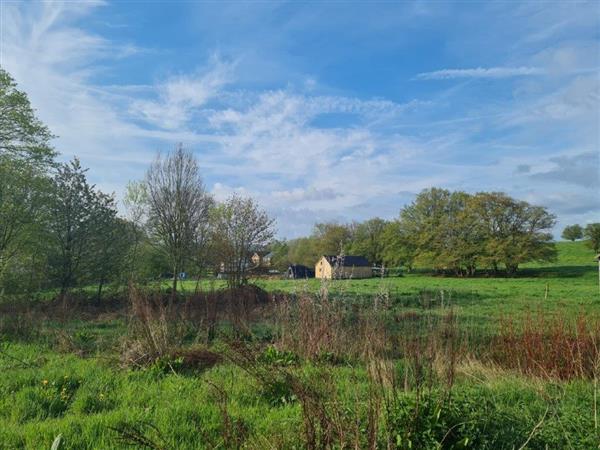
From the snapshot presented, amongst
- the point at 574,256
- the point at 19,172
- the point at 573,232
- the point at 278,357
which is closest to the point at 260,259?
the point at 19,172

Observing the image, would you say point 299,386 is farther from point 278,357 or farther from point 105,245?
point 105,245

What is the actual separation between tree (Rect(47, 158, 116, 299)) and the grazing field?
375 inches

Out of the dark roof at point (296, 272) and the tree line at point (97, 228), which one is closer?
the dark roof at point (296, 272)

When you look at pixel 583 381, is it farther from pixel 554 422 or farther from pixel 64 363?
pixel 64 363

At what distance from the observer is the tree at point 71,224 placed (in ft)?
65.2

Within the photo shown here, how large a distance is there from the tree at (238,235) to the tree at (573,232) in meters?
71.3

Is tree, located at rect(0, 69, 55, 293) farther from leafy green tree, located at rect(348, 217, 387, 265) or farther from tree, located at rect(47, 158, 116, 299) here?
leafy green tree, located at rect(348, 217, 387, 265)

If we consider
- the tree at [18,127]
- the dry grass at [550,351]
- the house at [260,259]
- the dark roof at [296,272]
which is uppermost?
the tree at [18,127]

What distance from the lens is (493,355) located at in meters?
8.49

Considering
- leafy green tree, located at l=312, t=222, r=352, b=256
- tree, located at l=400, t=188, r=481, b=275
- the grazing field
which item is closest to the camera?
the grazing field

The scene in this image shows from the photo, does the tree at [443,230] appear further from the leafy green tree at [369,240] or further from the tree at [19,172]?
the tree at [19,172]

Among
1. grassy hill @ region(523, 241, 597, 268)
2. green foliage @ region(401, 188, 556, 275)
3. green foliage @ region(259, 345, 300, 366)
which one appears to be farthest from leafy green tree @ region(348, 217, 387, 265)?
green foliage @ region(259, 345, 300, 366)

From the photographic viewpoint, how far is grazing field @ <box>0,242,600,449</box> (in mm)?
3510

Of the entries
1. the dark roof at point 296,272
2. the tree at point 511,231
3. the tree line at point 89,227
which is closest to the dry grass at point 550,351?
the dark roof at point 296,272
